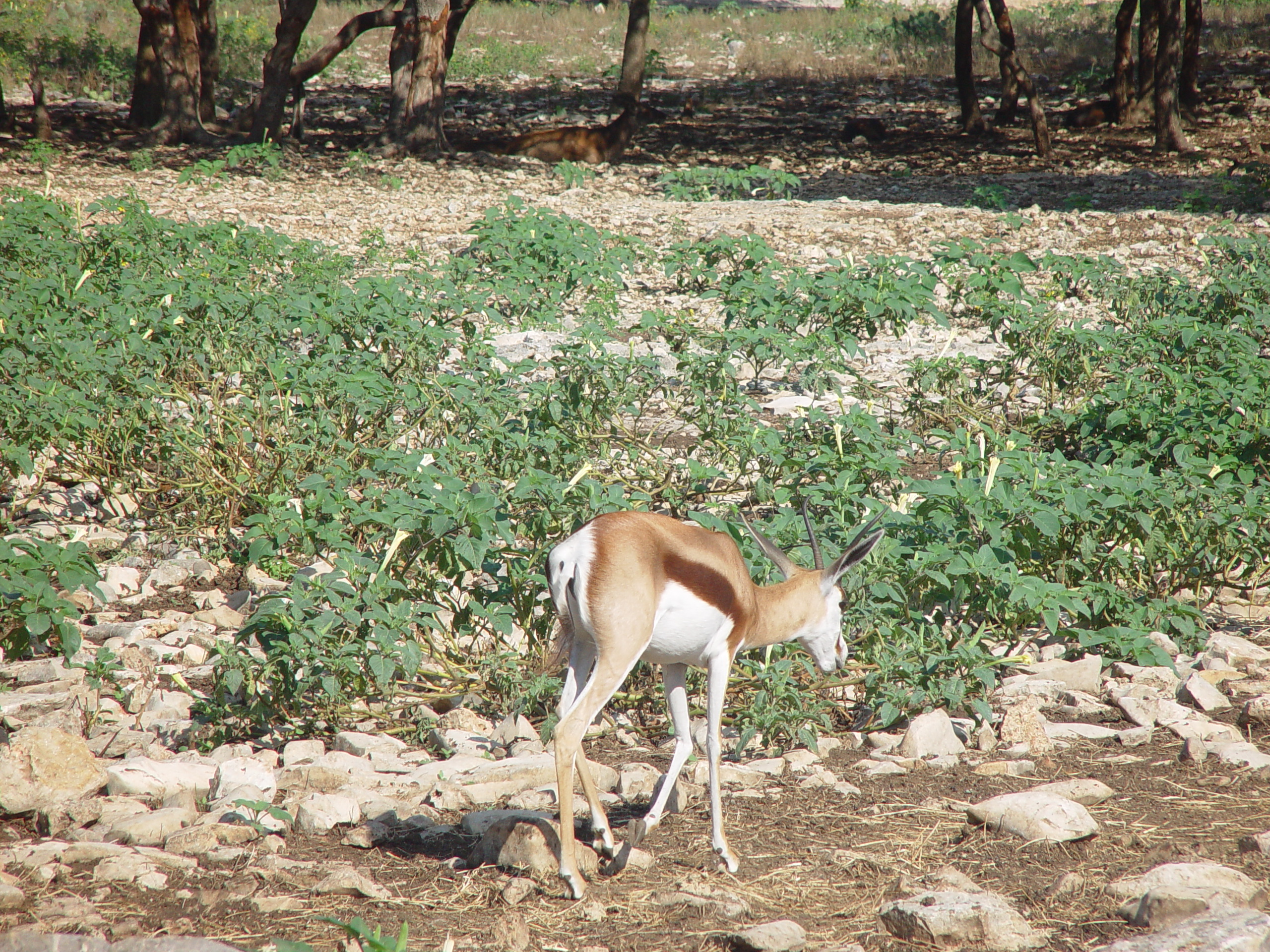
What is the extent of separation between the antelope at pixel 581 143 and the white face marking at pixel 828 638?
1381cm

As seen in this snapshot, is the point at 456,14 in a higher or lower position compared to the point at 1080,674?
higher

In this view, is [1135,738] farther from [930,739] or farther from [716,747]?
[716,747]

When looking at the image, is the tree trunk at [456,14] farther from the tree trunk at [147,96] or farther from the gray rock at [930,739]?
the gray rock at [930,739]

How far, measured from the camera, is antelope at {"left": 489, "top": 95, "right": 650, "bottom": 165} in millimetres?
16641

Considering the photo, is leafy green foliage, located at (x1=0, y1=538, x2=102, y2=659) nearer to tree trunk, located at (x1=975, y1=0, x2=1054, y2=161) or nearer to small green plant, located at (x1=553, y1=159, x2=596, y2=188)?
small green plant, located at (x1=553, y1=159, x2=596, y2=188)

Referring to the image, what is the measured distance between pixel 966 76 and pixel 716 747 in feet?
60.6

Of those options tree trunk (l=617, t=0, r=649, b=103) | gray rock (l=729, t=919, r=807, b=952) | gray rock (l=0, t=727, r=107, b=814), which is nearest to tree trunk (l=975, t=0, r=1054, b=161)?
tree trunk (l=617, t=0, r=649, b=103)

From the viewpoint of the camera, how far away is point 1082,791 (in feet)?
11.4

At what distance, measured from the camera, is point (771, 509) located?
5645 mm

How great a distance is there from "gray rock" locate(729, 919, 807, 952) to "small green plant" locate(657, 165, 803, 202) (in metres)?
10.9

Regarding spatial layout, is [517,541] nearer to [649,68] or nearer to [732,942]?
[732,942]

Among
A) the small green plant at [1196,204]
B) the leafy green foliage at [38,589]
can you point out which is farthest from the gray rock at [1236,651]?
the small green plant at [1196,204]

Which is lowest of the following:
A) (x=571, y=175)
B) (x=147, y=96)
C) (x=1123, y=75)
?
(x=571, y=175)

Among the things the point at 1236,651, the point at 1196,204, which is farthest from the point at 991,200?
the point at 1236,651
